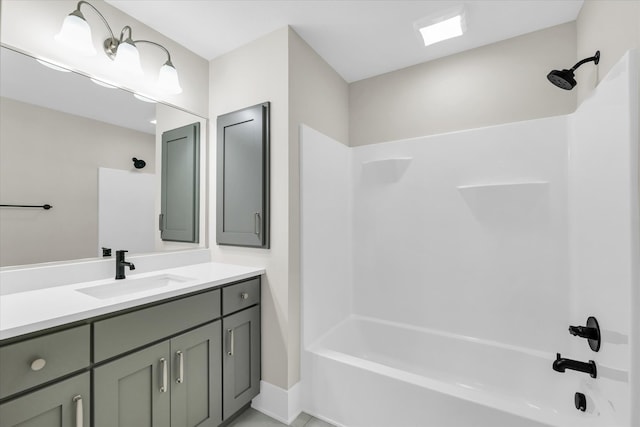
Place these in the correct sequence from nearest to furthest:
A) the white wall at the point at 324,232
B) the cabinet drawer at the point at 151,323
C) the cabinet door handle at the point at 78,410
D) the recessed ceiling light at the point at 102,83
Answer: the cabinet door handle at the point at 78,410, the cabinet drawer at the point at 151,323, the recessed ceiling light at the point at 102,83, the white wall at the point at 324,232

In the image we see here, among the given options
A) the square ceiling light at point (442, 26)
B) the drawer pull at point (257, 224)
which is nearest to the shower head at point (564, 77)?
the square ceiling light at point (442, 26)

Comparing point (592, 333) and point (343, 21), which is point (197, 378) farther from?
point (343, 21)

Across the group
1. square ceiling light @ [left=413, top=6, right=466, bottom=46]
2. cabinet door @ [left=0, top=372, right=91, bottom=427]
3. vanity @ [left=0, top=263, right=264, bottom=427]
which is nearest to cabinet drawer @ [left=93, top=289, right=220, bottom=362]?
vanity @ [left=0, top=263, right=264, bottom=427]

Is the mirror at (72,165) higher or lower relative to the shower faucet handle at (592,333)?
higher

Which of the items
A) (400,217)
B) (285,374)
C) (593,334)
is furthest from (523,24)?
(285,374)

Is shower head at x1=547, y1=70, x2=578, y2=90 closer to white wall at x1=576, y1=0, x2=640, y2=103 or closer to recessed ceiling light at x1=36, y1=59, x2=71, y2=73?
white wall at x1=576, y1=0, x2=640, y2=103

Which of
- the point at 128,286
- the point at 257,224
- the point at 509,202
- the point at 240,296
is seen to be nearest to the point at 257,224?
the point at 257,224

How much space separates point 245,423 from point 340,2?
8.54 ft

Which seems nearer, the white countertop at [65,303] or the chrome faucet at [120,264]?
the white countertop at [65,303]

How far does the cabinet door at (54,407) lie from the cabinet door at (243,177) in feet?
3.54

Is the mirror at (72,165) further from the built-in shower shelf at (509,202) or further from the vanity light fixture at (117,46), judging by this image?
the built-in shower shelf at (509,202)

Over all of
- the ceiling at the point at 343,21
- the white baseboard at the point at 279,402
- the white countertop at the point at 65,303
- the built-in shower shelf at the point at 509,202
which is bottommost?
the white baseboard at the point at 279,402

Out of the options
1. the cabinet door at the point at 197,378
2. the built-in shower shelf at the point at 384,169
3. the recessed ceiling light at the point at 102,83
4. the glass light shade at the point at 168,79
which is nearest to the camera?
the cabinet door at the point at 197,378

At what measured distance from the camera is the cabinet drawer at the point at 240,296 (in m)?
1.67
